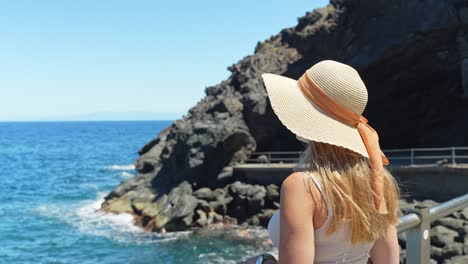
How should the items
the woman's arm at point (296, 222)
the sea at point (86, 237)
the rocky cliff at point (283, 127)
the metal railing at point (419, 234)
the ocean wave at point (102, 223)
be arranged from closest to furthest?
the woman's arm at point (296, 222) < the metal railing at point (419, 234) < the sea at point (86, 237) < the ocean wave at point (102, 223) < the rocky cliff at point (283, 127)

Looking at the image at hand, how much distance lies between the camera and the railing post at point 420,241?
13.4ft

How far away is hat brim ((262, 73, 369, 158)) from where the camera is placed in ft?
8.47

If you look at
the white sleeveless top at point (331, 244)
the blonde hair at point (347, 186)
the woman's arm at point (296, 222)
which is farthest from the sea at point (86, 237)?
the woman's arm at point (296, 222)

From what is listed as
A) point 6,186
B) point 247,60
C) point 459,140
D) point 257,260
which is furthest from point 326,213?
point 6,186

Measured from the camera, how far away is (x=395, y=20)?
28469 mm

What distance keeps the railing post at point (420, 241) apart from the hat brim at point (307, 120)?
1705mm

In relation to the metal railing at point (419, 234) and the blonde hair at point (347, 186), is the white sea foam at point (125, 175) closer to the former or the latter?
the metal railing at point (419, 234)

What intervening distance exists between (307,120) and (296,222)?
514mm

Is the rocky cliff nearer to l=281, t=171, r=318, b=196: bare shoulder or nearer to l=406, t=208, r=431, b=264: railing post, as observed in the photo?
l=406, t=208, r=431, b=264: railing post

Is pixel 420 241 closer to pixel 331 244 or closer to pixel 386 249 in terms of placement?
pixel 386 249

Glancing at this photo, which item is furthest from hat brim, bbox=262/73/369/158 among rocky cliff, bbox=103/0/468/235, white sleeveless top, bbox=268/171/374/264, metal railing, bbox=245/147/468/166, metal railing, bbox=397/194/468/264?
rocky cliff, bbox=103/0/468/235

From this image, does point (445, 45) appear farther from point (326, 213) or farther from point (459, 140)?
point (326, 213)

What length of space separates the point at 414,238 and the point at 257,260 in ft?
6.66

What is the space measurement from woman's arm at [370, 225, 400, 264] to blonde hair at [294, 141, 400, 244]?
0.71ft
